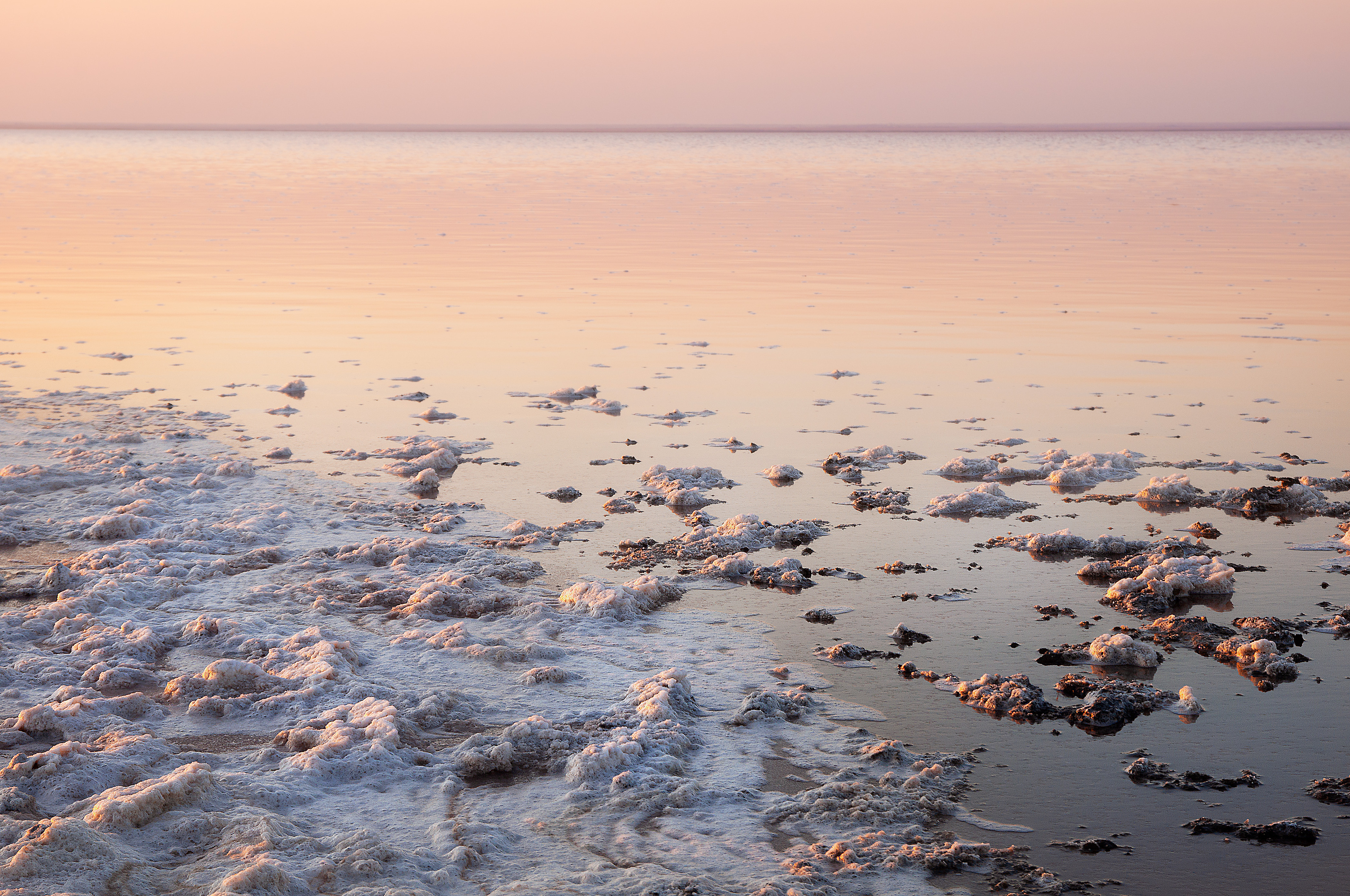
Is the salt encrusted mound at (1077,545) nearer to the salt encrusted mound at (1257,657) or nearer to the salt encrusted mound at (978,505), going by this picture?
the salt encrusted mound at (978,505)

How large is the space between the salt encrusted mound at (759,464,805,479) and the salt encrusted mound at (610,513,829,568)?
1.43 meters

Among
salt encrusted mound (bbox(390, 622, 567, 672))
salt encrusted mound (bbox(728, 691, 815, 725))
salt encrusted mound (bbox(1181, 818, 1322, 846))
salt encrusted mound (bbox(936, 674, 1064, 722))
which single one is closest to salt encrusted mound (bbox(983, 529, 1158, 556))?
salt encrusted mound (bbox(936, 674, 1064, 722))

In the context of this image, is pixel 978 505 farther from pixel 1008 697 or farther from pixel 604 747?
pixel 604 747

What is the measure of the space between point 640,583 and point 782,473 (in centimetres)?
328

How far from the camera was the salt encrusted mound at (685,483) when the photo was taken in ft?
36.0

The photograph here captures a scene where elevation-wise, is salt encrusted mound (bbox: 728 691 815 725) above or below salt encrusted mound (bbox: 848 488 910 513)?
below

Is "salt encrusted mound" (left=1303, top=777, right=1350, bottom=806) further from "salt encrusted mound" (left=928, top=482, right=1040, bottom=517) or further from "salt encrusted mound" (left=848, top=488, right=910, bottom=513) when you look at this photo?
"salt encrusted mound" (left=848, top=488, right=910, bottom=513)

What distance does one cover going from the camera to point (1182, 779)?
6199 mm

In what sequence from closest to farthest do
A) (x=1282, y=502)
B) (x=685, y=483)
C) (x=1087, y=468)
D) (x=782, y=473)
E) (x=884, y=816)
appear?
(x=884, y=816)
(x=1282, y=502)
(x=685, y=483)
(x=1087, y=468)
(x=782, y=473)

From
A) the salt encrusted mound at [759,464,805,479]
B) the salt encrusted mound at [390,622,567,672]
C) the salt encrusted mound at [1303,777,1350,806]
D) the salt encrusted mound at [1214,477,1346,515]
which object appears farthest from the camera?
the salt encrusted mound at [759,464,805,479]

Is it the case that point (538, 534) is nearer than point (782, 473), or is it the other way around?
point (538, 534)

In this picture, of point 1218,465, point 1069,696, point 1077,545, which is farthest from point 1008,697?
point 1218,465

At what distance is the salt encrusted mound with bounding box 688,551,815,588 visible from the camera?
29.8ft

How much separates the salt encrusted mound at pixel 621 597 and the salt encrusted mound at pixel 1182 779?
3584mm
